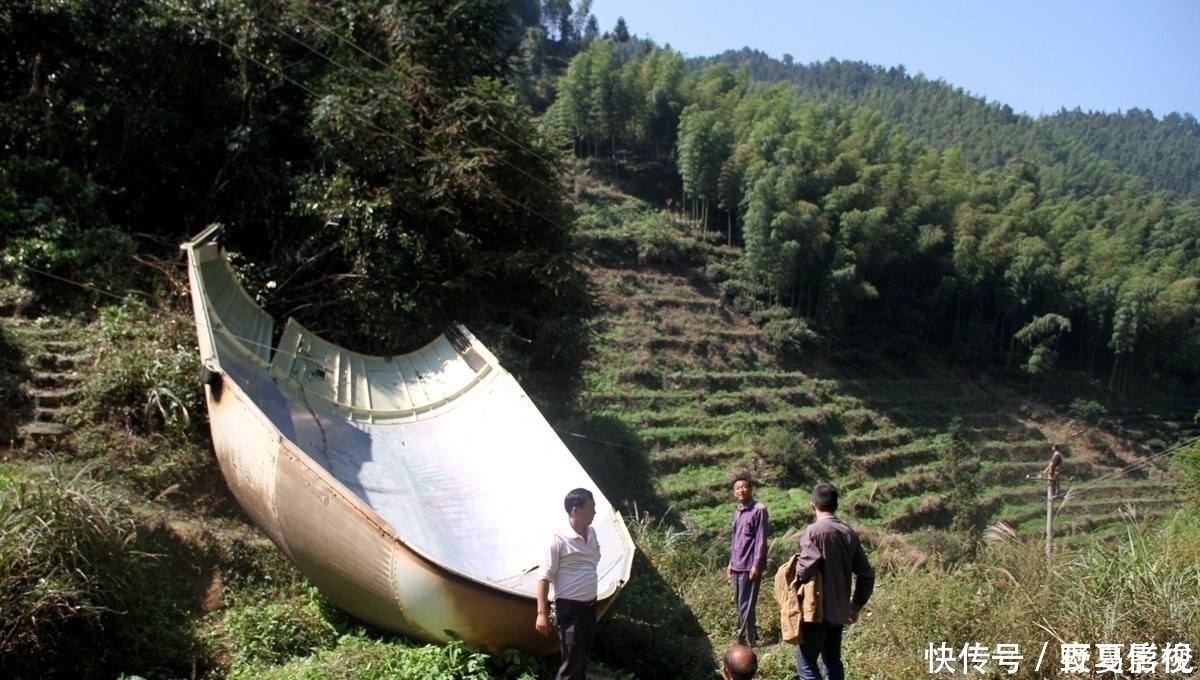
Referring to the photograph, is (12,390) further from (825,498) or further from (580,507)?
(825,498)

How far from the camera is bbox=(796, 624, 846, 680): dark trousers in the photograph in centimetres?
401

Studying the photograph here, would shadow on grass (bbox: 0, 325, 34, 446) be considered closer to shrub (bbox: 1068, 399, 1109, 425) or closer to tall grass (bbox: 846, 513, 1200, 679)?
tall grass (bbox: 846, 513, 1200, 679)

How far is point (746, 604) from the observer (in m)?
5.51

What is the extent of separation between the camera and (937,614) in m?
4.85

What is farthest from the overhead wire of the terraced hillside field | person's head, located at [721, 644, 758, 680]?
the terraced hillside field

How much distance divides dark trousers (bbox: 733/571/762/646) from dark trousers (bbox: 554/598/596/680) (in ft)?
5.95

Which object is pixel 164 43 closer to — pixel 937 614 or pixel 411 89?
pixel 411 89

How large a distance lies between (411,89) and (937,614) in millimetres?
8094

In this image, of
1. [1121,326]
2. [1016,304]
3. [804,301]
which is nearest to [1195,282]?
[1121,326]

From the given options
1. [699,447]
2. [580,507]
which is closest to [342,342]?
[580,507]

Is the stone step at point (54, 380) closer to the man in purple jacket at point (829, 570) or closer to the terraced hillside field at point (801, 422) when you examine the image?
the man in purple jacket at point (829, 570)

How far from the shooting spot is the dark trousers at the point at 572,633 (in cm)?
388

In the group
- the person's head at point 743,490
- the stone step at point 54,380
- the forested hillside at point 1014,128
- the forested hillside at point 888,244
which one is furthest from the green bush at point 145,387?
the forested hillside at point 1014,128

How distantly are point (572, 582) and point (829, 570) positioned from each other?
3.92ft
